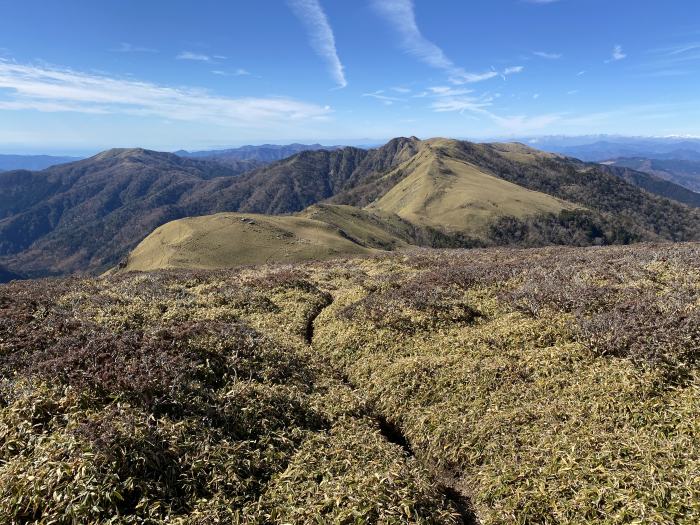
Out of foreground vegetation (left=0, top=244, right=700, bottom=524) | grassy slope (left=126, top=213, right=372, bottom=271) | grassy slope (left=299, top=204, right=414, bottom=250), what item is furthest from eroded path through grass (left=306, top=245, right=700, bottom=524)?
grassy slope (left=299, top=204, right=414, bottom=250)

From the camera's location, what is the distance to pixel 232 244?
98.8 meters

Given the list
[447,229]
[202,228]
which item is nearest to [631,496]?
[202,228]

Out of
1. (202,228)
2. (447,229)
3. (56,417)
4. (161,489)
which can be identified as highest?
(56,417)

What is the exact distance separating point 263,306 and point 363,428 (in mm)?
11131

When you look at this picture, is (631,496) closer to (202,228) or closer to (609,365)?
(609,365)

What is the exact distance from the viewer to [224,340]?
1365cm

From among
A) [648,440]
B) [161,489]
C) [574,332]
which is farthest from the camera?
[574,332]

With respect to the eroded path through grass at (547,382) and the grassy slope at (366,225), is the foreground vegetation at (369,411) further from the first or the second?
the grassy slope at (366,225)

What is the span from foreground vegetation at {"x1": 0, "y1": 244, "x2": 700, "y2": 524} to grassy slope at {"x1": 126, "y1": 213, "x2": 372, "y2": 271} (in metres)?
73.0

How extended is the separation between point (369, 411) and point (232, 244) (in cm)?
9236

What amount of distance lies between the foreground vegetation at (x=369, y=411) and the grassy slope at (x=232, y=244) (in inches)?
2873

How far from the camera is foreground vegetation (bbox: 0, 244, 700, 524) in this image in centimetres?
739

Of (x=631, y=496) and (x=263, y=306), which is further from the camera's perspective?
(x=263, y=306)

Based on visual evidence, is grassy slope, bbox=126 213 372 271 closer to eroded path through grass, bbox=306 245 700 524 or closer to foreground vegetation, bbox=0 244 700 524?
eroded path through grass, bbox=306 245 700 524
